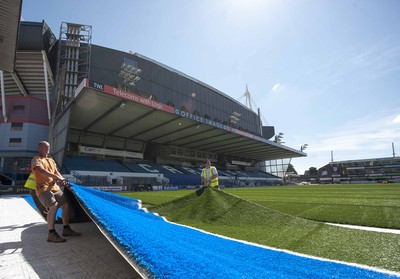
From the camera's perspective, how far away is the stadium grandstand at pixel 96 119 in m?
23.7

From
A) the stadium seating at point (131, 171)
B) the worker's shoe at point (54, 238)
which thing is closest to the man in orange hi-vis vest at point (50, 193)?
the worker's shoe at point (54, 238)

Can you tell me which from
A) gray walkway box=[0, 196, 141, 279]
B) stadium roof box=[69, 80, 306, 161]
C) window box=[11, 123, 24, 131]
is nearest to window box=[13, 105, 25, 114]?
window box=[11, 123, 24, 131]

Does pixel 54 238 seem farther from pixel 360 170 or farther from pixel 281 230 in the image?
pixel 360 170

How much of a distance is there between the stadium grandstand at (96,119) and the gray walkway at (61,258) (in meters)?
17.1

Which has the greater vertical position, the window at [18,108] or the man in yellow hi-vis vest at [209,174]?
the window at [18,108]

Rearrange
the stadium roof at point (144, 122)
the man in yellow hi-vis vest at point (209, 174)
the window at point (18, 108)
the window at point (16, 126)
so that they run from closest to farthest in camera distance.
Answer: the man in yellow hi-vis vest at point (209, 174) → the stadium roof at point (144, 122) → the window at point (16, 126) → the window at point (18, 108)

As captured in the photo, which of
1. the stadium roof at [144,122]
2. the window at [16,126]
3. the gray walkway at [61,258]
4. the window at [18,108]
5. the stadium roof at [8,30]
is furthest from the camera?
the window at [18,108]

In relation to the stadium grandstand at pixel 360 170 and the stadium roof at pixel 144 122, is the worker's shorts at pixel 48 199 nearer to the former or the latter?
the stadium roof at pixel 144 122

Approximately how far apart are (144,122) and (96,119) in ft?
17.8

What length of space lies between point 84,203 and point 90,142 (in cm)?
3173

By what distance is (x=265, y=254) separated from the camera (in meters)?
2.53

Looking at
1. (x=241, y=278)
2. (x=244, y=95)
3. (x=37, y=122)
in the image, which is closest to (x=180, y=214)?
(x=241, y=278)

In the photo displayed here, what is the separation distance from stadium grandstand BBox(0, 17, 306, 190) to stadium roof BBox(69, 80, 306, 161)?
0.34 feet

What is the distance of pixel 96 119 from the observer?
25.8 meters
